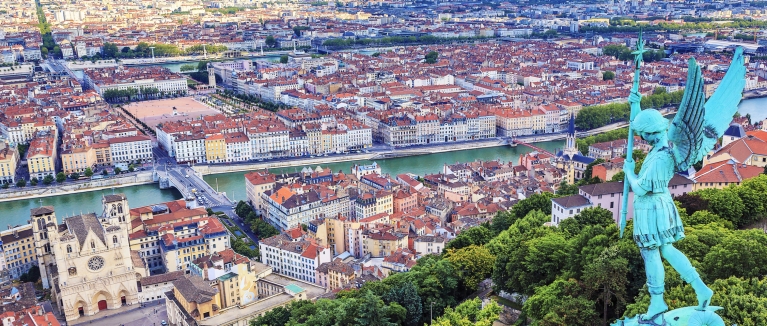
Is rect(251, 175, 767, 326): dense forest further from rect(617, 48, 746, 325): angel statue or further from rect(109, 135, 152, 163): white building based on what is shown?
rect(109, 135, 152, 163): white building

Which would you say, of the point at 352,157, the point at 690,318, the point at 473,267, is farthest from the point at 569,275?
the point at 352,157

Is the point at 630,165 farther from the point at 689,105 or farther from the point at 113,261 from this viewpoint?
the point at 113,261

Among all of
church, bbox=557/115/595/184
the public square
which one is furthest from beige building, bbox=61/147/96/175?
church, bbox=557/115/595/184

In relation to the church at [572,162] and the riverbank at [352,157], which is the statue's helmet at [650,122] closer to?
the church at [572,162]

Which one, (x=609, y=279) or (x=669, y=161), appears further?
(x=609, y=279)

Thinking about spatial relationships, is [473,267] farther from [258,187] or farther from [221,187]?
[221,187]

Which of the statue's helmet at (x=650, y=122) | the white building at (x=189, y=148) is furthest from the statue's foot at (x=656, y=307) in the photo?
the white building at (x=189, y=148)
